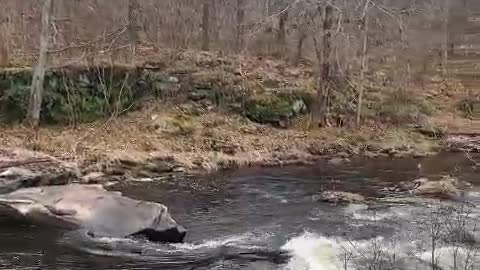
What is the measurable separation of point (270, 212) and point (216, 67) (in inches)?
427

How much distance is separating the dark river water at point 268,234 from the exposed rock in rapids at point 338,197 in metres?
0.25

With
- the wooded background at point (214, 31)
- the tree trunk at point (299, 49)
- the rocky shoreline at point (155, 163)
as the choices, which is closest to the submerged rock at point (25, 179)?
the rocky shoreline at point (155, 163)

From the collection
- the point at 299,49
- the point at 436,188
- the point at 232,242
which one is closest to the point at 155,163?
the point at 232,242

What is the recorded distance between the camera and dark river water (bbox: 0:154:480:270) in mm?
10148

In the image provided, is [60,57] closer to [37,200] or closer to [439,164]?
[37,200]

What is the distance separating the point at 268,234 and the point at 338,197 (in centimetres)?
331

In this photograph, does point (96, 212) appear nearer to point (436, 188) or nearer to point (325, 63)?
point (436, 188)

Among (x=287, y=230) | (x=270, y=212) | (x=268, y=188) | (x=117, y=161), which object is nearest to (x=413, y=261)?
(x=287, y=230)

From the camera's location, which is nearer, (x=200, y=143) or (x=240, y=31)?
(x=200, y=143)

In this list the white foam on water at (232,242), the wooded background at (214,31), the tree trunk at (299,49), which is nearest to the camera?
the white foam on water at (232,242)

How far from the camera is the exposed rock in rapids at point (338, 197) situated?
14594 mm

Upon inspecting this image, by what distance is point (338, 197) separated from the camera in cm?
1477

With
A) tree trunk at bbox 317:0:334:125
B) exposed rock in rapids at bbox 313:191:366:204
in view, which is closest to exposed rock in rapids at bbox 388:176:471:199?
exposed rock in rapids at bbox 313:191:366:204

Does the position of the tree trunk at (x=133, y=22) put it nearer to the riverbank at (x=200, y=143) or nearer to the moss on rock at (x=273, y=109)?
the riverbank at (x=200, y=143)
